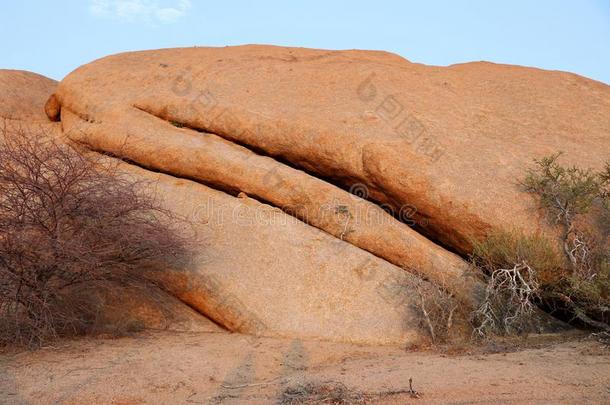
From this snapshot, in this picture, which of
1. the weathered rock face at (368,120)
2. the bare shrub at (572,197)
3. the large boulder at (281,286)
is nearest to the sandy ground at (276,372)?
the large boulder at (281,286)

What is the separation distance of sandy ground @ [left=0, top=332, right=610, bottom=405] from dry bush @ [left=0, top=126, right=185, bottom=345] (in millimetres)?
396

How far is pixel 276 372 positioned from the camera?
613 cm

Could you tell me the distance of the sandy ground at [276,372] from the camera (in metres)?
5.05

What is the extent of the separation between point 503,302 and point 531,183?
1.67 m

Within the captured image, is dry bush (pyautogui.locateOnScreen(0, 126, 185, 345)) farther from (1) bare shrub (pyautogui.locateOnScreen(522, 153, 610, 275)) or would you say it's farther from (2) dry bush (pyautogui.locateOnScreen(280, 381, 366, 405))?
(1) bare shrub (pyautogui.locateOnScreen(522, 153, 610, 275))

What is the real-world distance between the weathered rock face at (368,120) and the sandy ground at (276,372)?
2047 millimetres

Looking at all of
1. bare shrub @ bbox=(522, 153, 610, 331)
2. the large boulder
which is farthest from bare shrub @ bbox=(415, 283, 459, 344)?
bare shrub @ bbox=(522, 153, 610, 331)

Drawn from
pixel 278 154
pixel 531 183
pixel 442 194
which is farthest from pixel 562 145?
pixel 278 154

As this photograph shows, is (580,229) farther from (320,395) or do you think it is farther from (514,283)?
(320,395)

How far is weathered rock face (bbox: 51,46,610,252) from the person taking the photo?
8.24m

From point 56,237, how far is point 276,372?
2.57 meters

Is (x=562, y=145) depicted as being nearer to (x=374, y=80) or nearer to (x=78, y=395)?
(x=374, y=80)

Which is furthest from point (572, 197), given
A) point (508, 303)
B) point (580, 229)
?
point (508, 303)

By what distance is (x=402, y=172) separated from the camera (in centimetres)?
842
